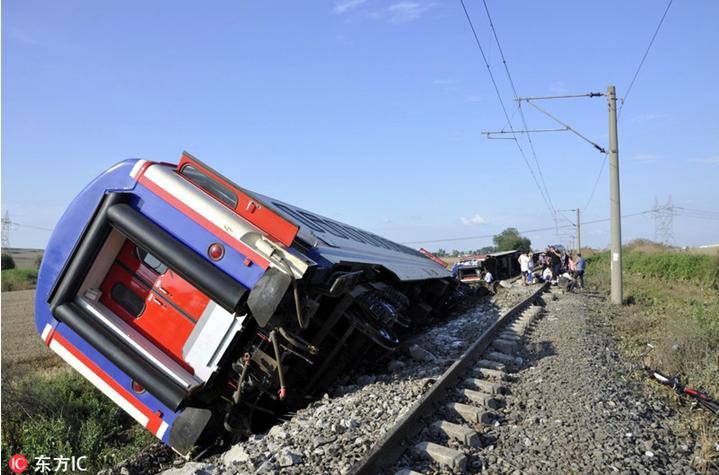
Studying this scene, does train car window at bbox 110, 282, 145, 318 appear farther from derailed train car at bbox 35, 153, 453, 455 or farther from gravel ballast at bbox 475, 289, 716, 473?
gravel ballast at bbox 475, 289, 716, 473

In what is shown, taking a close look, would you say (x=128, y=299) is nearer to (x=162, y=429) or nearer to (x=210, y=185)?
(x=162, y=429)

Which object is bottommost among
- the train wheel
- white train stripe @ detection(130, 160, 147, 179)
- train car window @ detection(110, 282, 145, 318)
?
the train wheel

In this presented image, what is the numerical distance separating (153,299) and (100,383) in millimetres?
984

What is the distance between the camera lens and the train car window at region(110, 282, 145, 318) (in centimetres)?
530

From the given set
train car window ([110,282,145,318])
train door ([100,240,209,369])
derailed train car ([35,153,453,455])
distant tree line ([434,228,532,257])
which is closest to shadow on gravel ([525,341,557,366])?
derailed train car ([35,153,453,455])

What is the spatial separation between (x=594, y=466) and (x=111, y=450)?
5.39 meters

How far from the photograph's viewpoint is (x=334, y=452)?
3879mm

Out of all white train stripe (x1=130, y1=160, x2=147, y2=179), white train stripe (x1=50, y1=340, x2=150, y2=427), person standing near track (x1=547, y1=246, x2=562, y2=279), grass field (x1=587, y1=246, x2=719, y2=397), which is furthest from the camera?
person standing near track (x1=547, y1=246, x2=562, y2=279)

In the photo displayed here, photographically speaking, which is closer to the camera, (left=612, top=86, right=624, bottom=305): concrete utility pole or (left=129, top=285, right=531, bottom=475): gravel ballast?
(left=129, top=285, right=531, bottom=475): gravel ballast

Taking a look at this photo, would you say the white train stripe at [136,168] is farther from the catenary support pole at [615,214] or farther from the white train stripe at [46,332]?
the catenary support pole at [615,214]

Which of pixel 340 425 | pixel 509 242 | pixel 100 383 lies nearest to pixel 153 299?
pixel 100 383

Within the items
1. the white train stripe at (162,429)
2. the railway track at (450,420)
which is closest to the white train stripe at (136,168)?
the white train stripe at (162,429)

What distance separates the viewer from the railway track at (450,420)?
3664 mm

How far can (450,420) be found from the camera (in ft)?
15.0
